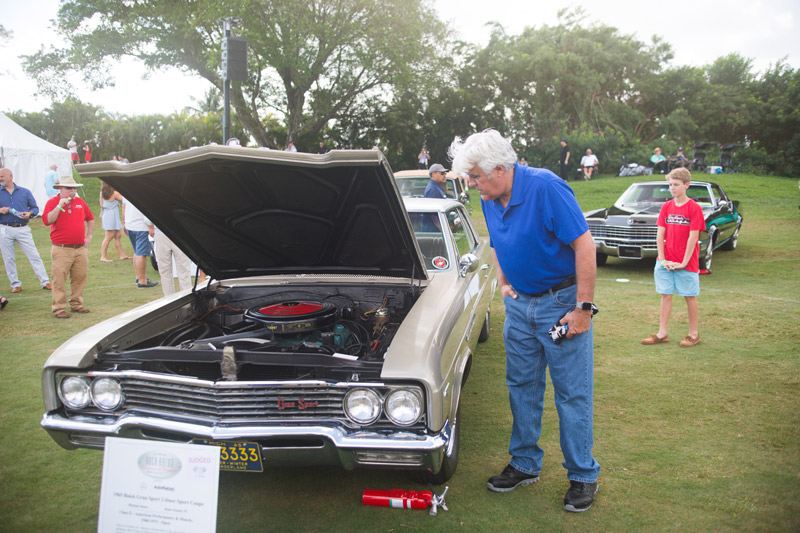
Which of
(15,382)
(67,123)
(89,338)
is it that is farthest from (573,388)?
(67,123)

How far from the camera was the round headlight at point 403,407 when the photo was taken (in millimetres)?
2406

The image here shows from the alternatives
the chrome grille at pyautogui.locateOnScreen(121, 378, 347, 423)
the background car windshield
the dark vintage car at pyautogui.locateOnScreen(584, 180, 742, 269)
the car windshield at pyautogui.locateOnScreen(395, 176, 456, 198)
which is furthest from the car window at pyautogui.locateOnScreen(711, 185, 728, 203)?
the chrome grille at pyautogui.locateOnScreen(121, 378, 347, 423)

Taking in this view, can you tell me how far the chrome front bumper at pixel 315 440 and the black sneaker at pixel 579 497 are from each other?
0.78m

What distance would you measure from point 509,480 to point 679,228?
3.21 m

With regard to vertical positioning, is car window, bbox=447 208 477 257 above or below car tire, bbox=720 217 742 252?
above

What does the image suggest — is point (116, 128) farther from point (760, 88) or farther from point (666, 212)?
point (760, 88)

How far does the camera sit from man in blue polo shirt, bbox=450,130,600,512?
8.31 feet

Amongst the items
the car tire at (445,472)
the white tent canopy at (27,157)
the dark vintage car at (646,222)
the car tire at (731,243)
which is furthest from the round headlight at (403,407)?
the white tent canopy at (27,157)

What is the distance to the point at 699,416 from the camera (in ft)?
12.1

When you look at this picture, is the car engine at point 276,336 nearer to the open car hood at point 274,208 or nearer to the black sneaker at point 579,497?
the open car hood at point 274,208

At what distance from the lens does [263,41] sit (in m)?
21.4

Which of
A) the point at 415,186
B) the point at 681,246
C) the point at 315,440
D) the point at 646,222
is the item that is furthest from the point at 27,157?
the point at 681,246

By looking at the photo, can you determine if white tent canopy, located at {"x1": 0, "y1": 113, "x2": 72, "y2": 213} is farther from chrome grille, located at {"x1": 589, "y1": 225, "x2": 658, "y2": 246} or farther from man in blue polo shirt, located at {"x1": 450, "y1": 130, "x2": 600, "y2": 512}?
man in blue polo shirt, located at {"x1": 450, "y1": 130, "x2": 600, "y2": 512}

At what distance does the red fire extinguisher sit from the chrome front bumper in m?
0.38
